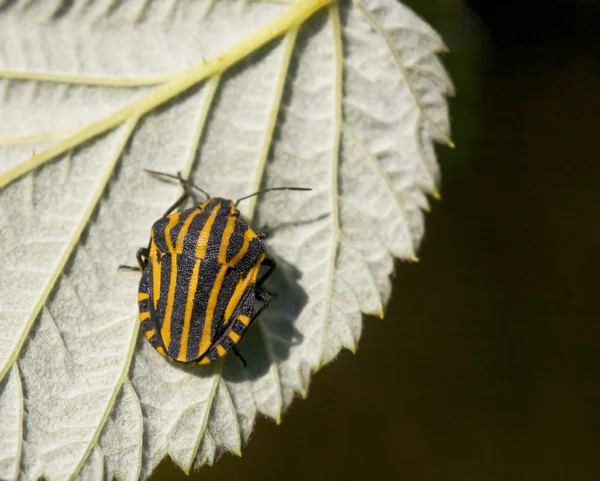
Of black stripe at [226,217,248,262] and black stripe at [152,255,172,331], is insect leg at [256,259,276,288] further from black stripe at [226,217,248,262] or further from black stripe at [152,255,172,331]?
black stripe at [152,255,172,331]

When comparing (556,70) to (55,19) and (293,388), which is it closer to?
(293,388)

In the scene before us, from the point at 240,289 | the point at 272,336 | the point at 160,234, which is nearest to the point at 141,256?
the point at 160,234

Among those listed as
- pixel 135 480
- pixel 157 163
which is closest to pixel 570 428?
pixel 135 480

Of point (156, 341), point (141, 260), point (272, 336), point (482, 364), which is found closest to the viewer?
point (156, 341)

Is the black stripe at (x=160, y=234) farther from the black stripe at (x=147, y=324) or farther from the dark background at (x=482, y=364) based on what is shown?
the dark background at (x=482, y=364)

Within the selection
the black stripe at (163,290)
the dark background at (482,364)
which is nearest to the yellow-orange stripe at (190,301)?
the black stripe at (163,290)

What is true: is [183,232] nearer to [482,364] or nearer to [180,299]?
[180,299]
